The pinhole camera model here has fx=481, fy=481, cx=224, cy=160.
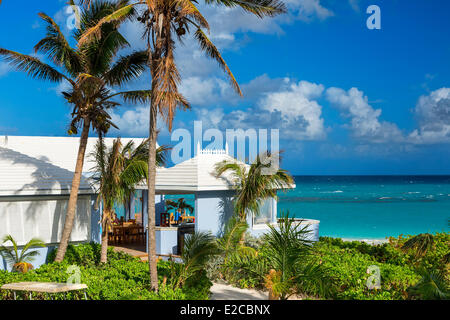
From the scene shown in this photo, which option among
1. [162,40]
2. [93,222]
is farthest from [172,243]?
[162,40]

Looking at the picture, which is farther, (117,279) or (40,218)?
(40,218)

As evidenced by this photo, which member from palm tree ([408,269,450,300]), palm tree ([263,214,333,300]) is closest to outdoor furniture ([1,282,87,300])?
palm tree ([263,214,333,300])

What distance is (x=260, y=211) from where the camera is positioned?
727 inches

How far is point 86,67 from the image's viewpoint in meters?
14.7

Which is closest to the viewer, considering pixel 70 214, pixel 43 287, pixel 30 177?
pixel 43 287

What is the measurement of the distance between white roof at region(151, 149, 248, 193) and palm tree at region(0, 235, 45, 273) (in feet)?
16.3

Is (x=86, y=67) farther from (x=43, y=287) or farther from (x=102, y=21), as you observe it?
(x=43, y=287)

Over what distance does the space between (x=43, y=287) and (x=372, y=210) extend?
66.5 metres

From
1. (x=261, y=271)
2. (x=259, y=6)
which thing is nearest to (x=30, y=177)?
(x=261, y=271)

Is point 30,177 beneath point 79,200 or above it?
above

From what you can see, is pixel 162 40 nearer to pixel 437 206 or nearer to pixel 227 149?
pixel 227 149

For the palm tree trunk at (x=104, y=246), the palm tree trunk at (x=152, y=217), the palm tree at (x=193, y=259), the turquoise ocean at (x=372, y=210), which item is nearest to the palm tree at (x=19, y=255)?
the palm tree trunk at (x=104, y=246)

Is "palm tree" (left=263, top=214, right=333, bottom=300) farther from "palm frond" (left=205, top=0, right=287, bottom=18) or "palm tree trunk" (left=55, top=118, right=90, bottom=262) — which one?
"palm tree trunk" (left=55, top=118, right=90, bottom=262)
